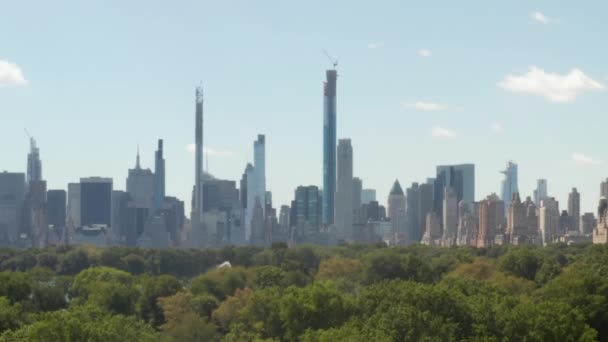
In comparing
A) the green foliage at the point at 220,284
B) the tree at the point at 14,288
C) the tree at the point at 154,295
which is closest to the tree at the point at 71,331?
the tree at the point at 14,288

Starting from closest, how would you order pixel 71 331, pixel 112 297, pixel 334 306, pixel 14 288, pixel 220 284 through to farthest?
pixel 71 331 < pixel 334 306 < pixel 14 288 < pixel 112 297 < pixel 220 284

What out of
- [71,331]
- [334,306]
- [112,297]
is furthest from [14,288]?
[71,331]

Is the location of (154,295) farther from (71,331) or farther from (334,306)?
(71,331)

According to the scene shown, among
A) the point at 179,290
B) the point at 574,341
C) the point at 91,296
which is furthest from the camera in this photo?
the point at 179,290

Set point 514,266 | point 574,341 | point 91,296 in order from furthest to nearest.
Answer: point 514,266
point 91,296
point 574,341

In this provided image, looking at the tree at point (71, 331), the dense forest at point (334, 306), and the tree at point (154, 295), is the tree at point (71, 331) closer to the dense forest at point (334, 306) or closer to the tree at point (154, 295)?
the dense forest at point (334, 306)

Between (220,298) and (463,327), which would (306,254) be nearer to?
(220,298)

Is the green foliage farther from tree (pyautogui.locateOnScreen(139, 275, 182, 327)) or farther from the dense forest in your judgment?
tree (pyautogui.locateOnScreen(139, 275, 182, 327))

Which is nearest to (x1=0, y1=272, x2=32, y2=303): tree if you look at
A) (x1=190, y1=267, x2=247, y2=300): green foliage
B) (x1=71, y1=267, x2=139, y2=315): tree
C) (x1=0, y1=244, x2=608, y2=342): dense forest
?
(x1=0, y1=244, x2=608, y2=342): dense forest

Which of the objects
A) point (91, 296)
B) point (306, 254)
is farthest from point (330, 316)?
point (306, 254)
